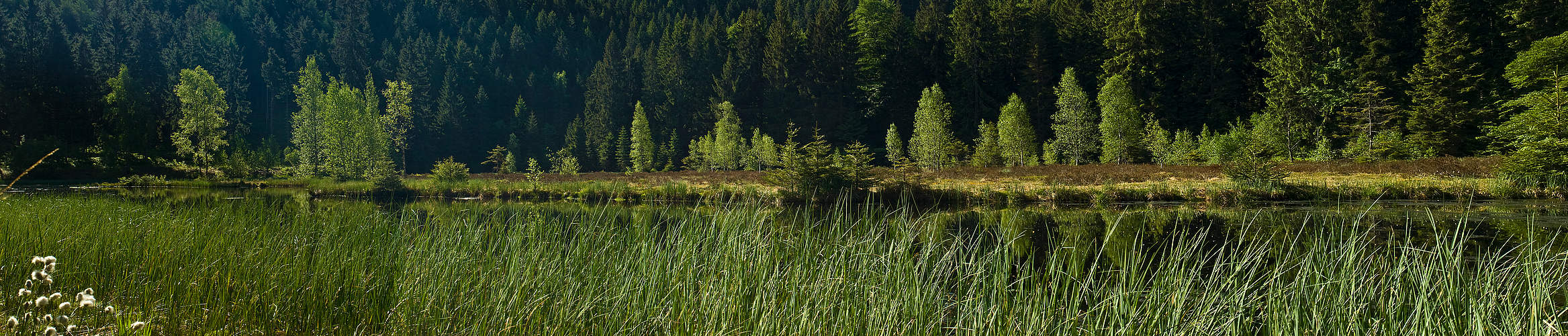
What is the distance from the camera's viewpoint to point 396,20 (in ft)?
319

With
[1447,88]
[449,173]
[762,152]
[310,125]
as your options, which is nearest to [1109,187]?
[1447,88]

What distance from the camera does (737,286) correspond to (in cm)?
405

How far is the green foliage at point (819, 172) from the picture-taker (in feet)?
60.6

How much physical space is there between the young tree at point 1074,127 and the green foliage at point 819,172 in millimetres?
18018

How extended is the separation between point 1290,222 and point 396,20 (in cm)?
10750

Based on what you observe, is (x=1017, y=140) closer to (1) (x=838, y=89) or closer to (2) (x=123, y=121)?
(1) (x=838, y=89)

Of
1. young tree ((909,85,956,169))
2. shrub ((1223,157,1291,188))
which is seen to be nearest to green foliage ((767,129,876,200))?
shrub ((1223,157,1291,188))

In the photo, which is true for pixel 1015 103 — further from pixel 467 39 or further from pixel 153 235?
pixel 467 39

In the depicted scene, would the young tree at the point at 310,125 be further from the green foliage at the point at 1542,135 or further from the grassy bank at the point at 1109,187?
the green foliage at the point at 1542,135

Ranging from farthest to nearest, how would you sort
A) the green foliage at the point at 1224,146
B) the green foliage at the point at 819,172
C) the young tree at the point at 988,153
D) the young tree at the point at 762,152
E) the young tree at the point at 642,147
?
the young tree at the point at 642,147 → the young tree at the point at 762,152 → the young tree at the point at 988,153 → the green foliage at the point at 1224,146 → the green foliage at the point at 819,172

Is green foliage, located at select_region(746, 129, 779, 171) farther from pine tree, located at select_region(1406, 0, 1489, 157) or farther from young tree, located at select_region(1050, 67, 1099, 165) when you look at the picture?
pine tree, located at select_region(1406, 0, 1489, 157)

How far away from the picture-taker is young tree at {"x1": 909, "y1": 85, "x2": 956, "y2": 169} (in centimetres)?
3412

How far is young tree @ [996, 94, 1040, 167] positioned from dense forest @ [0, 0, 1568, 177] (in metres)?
0.22

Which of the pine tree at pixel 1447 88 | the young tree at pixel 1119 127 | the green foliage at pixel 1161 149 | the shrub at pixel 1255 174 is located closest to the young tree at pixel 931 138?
the young tree at pixel 1119 127
